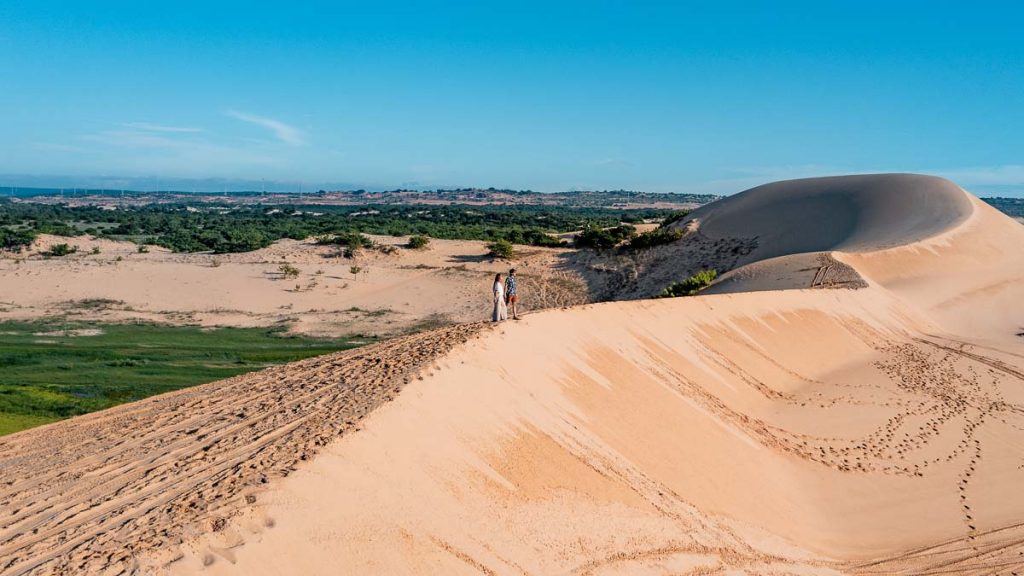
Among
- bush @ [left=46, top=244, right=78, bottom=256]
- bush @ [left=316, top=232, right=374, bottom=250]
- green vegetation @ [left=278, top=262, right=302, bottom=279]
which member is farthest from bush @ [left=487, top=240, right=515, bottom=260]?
bush @ [left=46, top=244, right=78, bottom=256]

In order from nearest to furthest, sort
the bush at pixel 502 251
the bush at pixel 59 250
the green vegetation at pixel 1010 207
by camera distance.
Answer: the bush at pixel 502 251, the bush at pixel 59 250, the green vegetation at pixel 1010 207

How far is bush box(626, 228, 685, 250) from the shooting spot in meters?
42.0

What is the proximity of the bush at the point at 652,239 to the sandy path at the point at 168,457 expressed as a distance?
101 ft

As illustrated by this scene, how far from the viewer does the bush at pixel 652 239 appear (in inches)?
1655

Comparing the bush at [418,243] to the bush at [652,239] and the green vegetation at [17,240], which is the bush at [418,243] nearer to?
the bush at [652,239]

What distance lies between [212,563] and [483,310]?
28039 mm

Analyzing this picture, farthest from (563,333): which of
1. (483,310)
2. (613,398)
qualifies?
(483,310)

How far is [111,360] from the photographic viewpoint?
21641mm

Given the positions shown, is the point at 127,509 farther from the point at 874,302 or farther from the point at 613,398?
the point at 874,302

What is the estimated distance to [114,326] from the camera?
2941 cm

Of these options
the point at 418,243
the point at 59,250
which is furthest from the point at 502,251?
the point at 59,250

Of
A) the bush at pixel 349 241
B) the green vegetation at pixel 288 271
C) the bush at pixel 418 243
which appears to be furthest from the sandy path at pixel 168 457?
the bush at pixel 418 243

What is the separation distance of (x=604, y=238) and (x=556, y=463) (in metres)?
34.8

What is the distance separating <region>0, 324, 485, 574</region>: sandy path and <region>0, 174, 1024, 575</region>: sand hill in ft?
0.13
